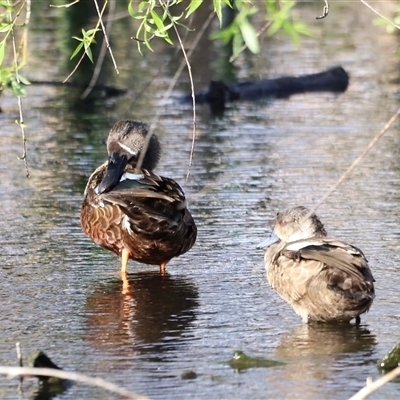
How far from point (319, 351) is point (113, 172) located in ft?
8.04

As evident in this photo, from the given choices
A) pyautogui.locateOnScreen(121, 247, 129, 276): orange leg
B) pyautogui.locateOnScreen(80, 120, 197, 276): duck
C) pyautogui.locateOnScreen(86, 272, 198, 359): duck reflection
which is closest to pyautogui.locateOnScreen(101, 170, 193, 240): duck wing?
pyautogui.locateOnScreen(80, 120, 197, 276): duck

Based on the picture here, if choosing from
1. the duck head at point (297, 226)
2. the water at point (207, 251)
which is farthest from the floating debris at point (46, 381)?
the duck head at point (297, 226)

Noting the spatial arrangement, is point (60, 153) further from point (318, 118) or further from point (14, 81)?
point (14, 81)

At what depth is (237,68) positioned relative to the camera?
770 inches

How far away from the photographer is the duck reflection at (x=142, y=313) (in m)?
6.79

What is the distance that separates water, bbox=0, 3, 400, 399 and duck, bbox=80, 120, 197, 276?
0.23 metres

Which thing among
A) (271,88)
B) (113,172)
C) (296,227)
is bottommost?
(296,227)

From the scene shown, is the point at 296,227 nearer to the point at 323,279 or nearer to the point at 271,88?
the point at 323,279

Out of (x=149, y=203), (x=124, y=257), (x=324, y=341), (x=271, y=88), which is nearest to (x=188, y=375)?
(x=324, y=341)

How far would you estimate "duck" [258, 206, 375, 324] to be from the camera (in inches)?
265

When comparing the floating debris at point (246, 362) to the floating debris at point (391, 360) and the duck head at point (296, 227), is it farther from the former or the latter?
the duck head at point (296, 227)

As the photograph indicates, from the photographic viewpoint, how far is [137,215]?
817 centimetres

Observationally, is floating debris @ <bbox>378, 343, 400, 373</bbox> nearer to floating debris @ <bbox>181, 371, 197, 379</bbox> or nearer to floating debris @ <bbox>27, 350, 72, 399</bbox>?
floating debris @ <bbox>181, 371, 197, 379</bbox>

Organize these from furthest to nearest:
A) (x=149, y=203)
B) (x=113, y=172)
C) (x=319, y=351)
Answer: (x=113, y=172) < (x=149, y=203) < (x=319, y=351)
